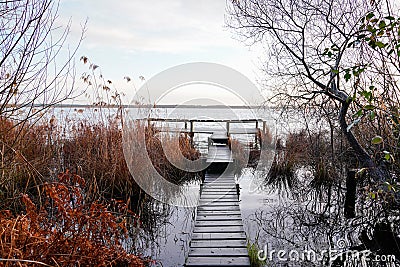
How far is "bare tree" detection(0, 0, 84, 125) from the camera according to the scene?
90.8 inches

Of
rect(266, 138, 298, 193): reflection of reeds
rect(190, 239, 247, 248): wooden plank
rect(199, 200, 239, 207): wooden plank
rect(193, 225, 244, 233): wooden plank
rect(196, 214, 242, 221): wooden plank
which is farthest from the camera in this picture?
rect(266, 138, 298, 193): reflection of reeds

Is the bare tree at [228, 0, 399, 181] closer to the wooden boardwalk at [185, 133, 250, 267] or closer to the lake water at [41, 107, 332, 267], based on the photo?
the lake water at [41, 107, 332, 267]

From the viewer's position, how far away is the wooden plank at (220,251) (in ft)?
9.09

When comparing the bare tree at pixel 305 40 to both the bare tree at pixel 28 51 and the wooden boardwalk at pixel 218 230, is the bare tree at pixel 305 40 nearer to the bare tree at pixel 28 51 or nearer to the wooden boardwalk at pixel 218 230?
the wooden boardwalk at pixel 218 230

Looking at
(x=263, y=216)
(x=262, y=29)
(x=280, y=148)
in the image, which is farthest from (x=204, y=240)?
(x=280, y=148)

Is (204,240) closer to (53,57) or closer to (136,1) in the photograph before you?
(53,57)

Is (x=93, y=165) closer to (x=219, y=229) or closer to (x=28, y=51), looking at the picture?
(x=219, y=229)

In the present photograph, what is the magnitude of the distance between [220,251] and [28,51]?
2.01 metres

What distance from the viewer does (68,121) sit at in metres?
5.81

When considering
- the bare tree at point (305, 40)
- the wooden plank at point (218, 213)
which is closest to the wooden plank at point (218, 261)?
the wooden plank at point (218, 213)

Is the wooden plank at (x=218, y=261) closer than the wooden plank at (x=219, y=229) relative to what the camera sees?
Yes

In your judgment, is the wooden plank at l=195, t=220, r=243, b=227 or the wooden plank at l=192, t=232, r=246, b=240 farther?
the wooden plank at l=195, t=220, r=243, b=227

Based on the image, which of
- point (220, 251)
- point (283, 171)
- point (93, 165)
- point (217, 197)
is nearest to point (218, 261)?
point (220, 251)

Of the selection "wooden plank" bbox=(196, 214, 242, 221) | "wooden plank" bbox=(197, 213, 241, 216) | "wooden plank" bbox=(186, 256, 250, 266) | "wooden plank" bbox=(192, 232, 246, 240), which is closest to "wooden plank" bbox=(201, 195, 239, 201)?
"wooden plank" bbox=(197, 213, 241, 216)
